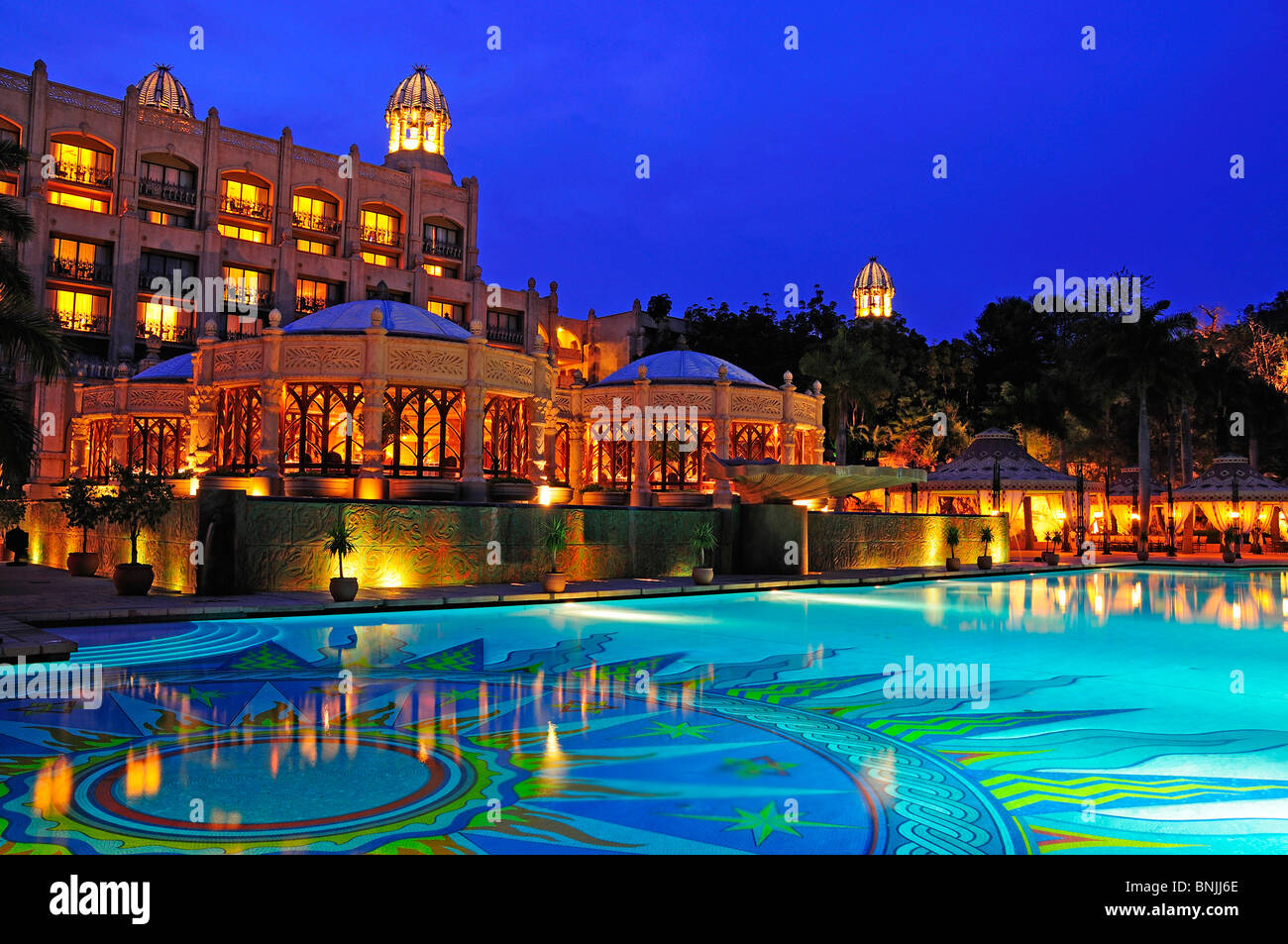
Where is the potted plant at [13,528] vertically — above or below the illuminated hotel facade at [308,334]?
below

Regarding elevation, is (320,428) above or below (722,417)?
below

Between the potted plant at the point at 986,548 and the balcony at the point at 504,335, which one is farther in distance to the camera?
the balcony at the point at 504,335

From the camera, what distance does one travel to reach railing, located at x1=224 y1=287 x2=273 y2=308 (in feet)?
159

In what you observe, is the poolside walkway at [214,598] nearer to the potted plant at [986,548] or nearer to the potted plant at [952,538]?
the potted plant at [986,548]

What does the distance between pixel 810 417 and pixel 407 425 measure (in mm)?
15086

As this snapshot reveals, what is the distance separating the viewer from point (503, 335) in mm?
58844

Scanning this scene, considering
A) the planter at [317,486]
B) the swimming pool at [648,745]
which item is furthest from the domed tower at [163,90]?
the swimming pool at [648,745]

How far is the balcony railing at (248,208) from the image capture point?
5144 cm

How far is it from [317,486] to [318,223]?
1365 inches

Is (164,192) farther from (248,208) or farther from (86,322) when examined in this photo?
(86,322)

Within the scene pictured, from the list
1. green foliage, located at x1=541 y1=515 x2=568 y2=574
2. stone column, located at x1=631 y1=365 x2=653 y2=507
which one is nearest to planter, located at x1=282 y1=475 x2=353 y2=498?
green foliage, located at x1=541 y1=515 x2=568 y2=574

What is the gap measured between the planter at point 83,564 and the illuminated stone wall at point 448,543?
269 inches

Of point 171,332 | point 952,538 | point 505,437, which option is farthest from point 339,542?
point 171,332

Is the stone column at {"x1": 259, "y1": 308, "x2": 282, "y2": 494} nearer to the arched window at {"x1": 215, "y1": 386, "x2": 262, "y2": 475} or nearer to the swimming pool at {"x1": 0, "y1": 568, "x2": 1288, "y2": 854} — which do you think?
the arched window at {"x1": 215, "y1": 386, "x2": 262, "y2": 475}
